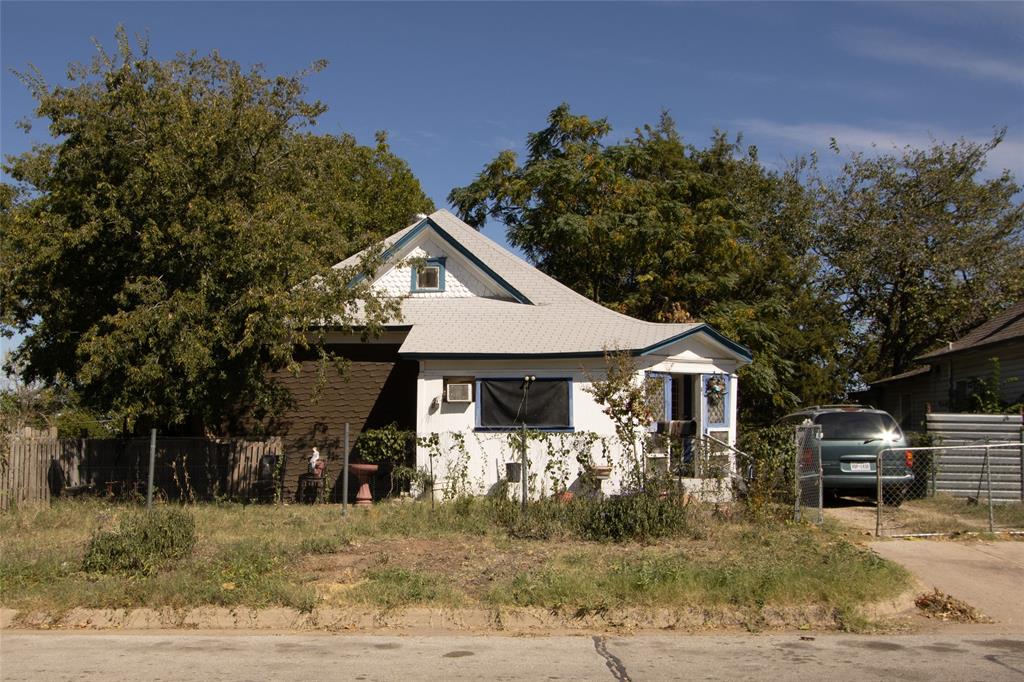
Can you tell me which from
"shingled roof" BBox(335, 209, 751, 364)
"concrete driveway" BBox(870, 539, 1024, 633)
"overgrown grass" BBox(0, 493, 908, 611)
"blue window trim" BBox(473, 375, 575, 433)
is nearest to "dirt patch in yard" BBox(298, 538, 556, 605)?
"overgrown grass" BBox(0, 493, 908, 611)

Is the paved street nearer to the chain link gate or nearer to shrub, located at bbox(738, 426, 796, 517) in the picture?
shrub, located at bbox(738, 426, 796, 517)

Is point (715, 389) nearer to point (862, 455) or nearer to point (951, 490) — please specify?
point (862, 455)

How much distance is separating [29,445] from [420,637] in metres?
10.2

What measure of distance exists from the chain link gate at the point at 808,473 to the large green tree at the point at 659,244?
36.1ft

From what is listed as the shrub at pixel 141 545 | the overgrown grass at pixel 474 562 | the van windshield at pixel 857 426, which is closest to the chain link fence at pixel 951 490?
the van windshield at pixel 857 426

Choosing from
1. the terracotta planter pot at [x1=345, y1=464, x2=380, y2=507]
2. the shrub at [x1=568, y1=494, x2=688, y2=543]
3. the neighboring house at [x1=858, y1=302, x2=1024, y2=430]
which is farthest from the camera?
the neighboring house at [x1=858, y1=302, x2=1024, y2=430]

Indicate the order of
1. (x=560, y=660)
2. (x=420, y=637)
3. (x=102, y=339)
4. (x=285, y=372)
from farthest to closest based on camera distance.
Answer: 1. (x=285, y=372)
2. (x=102, y=339)
3. (x=420, y=637)
4. (x=560, y=660)

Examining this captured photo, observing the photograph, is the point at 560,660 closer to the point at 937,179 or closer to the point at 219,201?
the point at 219,201

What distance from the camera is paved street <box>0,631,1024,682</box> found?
708 cm

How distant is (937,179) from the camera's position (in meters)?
32.8

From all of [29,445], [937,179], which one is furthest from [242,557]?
[937,179]

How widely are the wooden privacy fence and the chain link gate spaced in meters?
9.66

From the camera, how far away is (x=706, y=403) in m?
18.0

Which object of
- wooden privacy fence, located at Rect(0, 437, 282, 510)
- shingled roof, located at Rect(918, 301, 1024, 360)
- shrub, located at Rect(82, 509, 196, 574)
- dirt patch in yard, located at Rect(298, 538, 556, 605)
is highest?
shingled roof, located at Rect(918, 301, 1024, 360)
